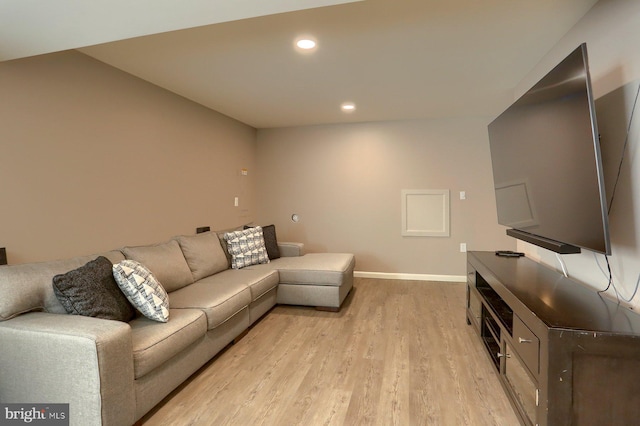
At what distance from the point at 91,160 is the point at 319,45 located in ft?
6.32

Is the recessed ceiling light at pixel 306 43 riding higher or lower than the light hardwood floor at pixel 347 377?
higher

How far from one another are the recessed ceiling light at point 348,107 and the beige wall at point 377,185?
79cm

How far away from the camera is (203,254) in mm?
3186

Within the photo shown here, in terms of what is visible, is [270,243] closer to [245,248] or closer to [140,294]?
[245,248]

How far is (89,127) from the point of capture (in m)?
2.47

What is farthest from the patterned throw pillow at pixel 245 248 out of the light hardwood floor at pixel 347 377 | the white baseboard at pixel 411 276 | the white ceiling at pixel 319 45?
the white baseboard at pixel 411 276

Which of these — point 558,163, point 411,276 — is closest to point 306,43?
point 558,163

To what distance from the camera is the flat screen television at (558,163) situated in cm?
149

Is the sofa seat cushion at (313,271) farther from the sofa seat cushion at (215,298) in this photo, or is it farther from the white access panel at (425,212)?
the white access panel at (425,212)

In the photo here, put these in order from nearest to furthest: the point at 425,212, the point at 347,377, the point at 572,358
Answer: the point at 572,358 → the point at 347,377 → the point at 425,212

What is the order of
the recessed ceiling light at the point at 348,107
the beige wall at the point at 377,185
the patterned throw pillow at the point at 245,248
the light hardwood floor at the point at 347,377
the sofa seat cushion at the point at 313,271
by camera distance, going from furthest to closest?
the beige wall at the point at 377,185 → the recessed ceiling light at the point at 348,107 → the patterned throw pillow at the point at 245,248 → the sofa seat cushion at the point at 313,271 → the light hardwood floor at the point at 347,377

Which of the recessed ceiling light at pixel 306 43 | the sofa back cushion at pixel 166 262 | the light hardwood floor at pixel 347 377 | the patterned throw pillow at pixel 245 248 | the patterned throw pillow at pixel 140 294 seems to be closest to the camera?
the light hardwood floor at pixel 347 377

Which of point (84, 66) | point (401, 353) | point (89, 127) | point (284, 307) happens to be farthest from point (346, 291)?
point (84, 66)

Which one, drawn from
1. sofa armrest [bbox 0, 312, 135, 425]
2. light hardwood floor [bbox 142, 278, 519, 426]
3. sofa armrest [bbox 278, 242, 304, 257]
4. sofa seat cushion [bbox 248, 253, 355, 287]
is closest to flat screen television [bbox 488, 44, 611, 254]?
light hardwood floor [bbox 142, 278, 519, 426]
